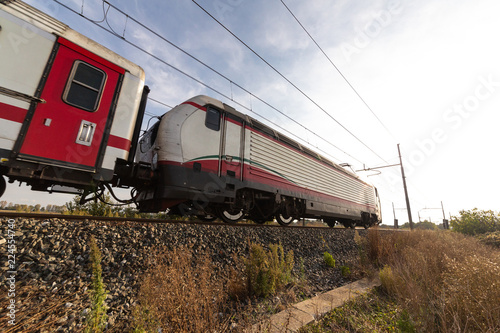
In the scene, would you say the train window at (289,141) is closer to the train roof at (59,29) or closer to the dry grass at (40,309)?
the train roof at (59,29)

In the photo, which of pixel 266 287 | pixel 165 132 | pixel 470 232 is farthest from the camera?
pixel 470 232

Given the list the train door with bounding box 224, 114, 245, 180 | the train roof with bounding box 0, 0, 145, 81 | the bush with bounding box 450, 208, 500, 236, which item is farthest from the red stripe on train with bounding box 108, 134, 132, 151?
the bush with bounding box 450, 208, 500, 236

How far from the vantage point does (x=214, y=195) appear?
5.53 meters

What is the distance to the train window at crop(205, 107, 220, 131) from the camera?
5.87 metres

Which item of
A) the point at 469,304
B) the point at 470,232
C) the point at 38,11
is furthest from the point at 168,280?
the point at 470,232

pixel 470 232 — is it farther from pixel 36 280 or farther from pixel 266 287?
pixel 36 280

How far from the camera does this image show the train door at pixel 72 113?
3469 mm

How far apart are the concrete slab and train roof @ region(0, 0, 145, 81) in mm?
5317

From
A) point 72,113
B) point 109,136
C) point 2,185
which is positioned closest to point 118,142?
point 109,136

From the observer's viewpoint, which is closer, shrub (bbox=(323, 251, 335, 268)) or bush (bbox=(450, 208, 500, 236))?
shrub (bbox=(323, 251, 335, 268))

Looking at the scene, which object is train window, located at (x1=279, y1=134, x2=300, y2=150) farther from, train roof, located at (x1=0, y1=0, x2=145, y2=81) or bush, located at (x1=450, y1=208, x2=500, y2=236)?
bush, located at (x1=450, y1=208, x2=500, y2=236)

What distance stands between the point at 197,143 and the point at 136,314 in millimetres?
3989

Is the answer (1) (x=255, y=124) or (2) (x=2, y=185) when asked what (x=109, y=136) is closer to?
(2) (x=2, y=185)

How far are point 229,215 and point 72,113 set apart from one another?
4.74 metres
